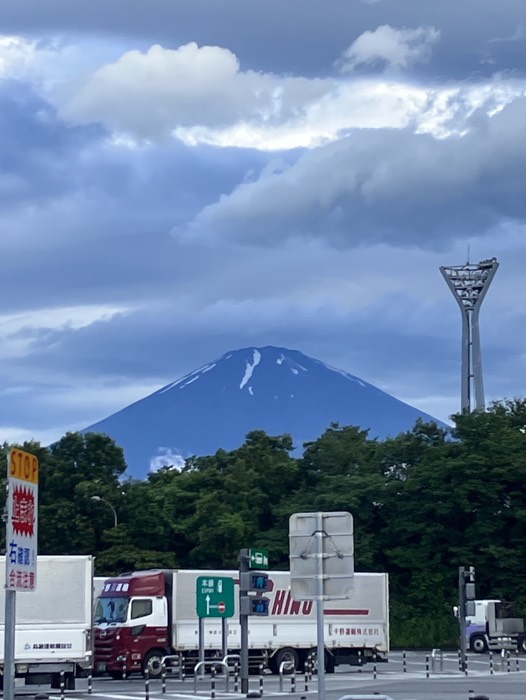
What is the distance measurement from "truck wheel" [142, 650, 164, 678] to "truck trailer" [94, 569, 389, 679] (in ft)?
0.10

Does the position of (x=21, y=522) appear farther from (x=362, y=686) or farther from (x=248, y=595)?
(x=362, y=686)

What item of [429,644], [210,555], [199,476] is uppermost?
[199,476]

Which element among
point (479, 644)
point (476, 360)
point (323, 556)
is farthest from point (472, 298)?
point (323, 556)

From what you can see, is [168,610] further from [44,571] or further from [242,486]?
[242,486]

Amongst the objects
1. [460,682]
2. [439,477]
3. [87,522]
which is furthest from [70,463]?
[460,682]

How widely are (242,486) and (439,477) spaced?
472 inches

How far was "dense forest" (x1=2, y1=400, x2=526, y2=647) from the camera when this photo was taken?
2500 inches

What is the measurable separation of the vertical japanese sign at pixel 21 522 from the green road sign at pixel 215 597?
24564 millimetres

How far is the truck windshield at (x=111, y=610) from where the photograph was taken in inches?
1548

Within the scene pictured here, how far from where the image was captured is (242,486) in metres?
71.8

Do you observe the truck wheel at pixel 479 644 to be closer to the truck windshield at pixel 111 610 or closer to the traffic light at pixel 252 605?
the truck windshield at pixel 111 610

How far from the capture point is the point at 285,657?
40.6 metres

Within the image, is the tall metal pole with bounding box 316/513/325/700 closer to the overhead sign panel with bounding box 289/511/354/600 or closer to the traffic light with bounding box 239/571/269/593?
the overhead sign panel with bounding box 289/511/354/600

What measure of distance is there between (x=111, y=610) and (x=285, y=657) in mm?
5624
